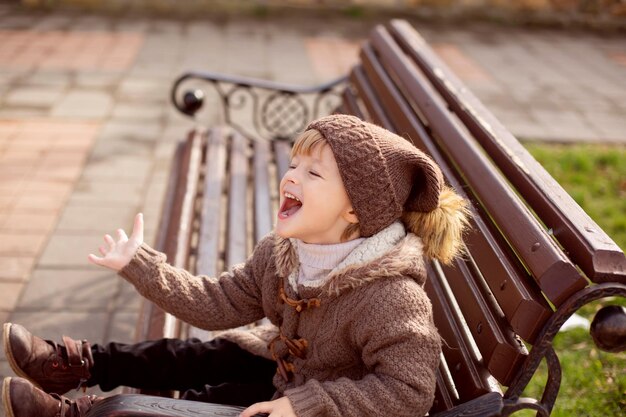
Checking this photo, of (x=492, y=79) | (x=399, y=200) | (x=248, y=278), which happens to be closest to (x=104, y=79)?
(x=492, y=79)

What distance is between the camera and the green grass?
3.22m

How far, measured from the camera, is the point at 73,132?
5477 mm

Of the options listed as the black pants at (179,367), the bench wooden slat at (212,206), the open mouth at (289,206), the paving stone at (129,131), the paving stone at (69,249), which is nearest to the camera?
the open mouth at (289,206)

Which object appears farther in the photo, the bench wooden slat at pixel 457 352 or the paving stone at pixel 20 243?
the paving stone at pixel 20 243

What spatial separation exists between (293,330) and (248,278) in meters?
0.28

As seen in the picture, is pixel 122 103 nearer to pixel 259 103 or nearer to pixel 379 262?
pixel 259 103

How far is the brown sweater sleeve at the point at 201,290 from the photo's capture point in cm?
223

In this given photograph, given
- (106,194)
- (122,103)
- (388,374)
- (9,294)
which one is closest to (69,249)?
(9,294)

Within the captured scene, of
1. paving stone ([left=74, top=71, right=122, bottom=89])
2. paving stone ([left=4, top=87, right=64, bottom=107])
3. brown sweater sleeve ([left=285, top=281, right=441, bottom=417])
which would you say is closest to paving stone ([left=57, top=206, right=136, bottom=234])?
paving stone ([left=4, top=87, right=64, bottom=107])

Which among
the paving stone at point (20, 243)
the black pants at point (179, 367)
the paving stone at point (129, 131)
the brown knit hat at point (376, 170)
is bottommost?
the paving stone at point (129, 131)

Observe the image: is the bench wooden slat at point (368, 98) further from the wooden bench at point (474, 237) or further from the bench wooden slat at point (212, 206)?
the bench wooden slat at point (212, 206)

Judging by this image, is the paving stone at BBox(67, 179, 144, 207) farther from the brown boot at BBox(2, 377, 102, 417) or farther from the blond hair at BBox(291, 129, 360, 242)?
the blond hair at BBox(291, 129, 360, 242)

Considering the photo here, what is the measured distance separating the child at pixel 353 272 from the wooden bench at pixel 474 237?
16 cm

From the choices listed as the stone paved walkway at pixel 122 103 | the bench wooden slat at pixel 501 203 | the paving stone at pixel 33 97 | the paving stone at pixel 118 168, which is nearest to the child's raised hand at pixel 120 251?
the bench wooden slat at pixel 501 203
